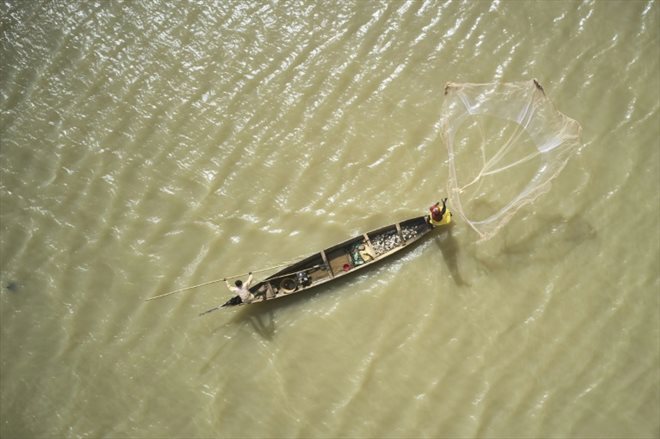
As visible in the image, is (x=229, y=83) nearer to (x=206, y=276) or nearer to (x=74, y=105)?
(x=74, y=105)

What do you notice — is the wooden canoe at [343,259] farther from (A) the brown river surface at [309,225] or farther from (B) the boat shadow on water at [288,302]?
(A) the brown river surface at [309,225]

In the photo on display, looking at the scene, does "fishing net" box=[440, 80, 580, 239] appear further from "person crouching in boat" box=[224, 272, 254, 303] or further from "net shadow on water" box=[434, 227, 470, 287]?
"person crouching in boat" box=[224, 272, 254, 303]

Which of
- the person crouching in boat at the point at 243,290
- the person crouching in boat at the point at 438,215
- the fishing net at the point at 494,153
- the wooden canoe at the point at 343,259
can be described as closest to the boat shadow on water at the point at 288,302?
the wooden canoe at the point at 343,259

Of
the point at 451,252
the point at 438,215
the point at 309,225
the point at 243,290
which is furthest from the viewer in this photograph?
the point at 309,225

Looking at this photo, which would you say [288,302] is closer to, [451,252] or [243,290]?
[243,290]

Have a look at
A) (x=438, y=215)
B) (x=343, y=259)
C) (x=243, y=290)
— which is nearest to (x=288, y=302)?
(x=243, y=290)

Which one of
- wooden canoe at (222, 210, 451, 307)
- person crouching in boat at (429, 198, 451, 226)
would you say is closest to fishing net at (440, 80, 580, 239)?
person crouching in boat at (429, 198, 451, 226)
